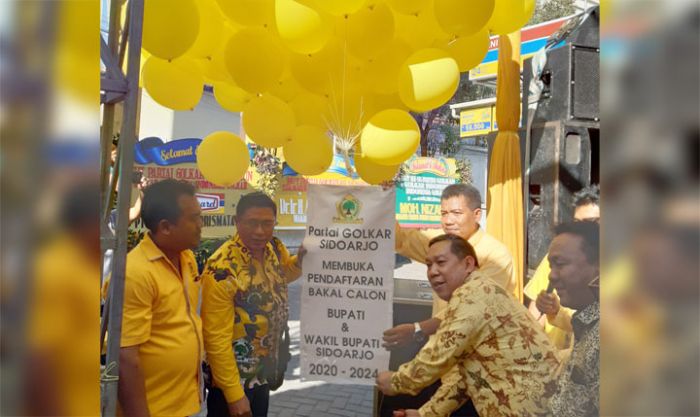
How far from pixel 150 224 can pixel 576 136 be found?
9.09 feet

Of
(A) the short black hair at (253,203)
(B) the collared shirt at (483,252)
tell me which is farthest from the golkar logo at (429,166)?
(A) the short black hair at (253,203)

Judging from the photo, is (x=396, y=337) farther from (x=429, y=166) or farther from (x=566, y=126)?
(x=429, y=166)

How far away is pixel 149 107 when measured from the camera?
10.1m

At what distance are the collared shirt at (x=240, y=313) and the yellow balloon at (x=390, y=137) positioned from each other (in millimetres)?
893

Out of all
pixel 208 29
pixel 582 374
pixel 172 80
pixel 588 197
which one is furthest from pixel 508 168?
pixel 172 80

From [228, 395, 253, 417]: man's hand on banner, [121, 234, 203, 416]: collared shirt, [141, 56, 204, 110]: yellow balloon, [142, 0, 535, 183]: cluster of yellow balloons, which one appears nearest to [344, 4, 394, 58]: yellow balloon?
[142, 0, 535, 183]: cluster of yellow balloons

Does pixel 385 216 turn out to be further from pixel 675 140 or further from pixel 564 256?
pixel 675 140

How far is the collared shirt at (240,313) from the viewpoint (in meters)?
2.74

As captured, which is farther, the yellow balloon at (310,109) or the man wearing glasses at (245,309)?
the yellow balloon at (310,109)

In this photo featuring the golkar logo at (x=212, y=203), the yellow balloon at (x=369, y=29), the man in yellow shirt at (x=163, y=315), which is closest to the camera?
the man in yellow shirt at (x=163, y=315)

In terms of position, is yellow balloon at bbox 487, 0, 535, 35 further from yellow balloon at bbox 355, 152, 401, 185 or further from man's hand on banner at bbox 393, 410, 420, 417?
man's hand on banner at bbox 393, 410, 420, 417

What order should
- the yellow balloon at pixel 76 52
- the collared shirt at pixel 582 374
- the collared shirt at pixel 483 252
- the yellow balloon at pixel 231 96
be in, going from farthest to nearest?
the collared shirt at pixel 483 252, the yellow balloon at pixel 231 96, the collared shirt at pixel 582 374, the yellow balloon at pixel 76 52

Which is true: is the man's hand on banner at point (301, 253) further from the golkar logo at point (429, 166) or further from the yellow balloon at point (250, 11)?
the golkar logo at point (429, 166)

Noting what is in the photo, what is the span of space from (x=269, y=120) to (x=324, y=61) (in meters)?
0.41
